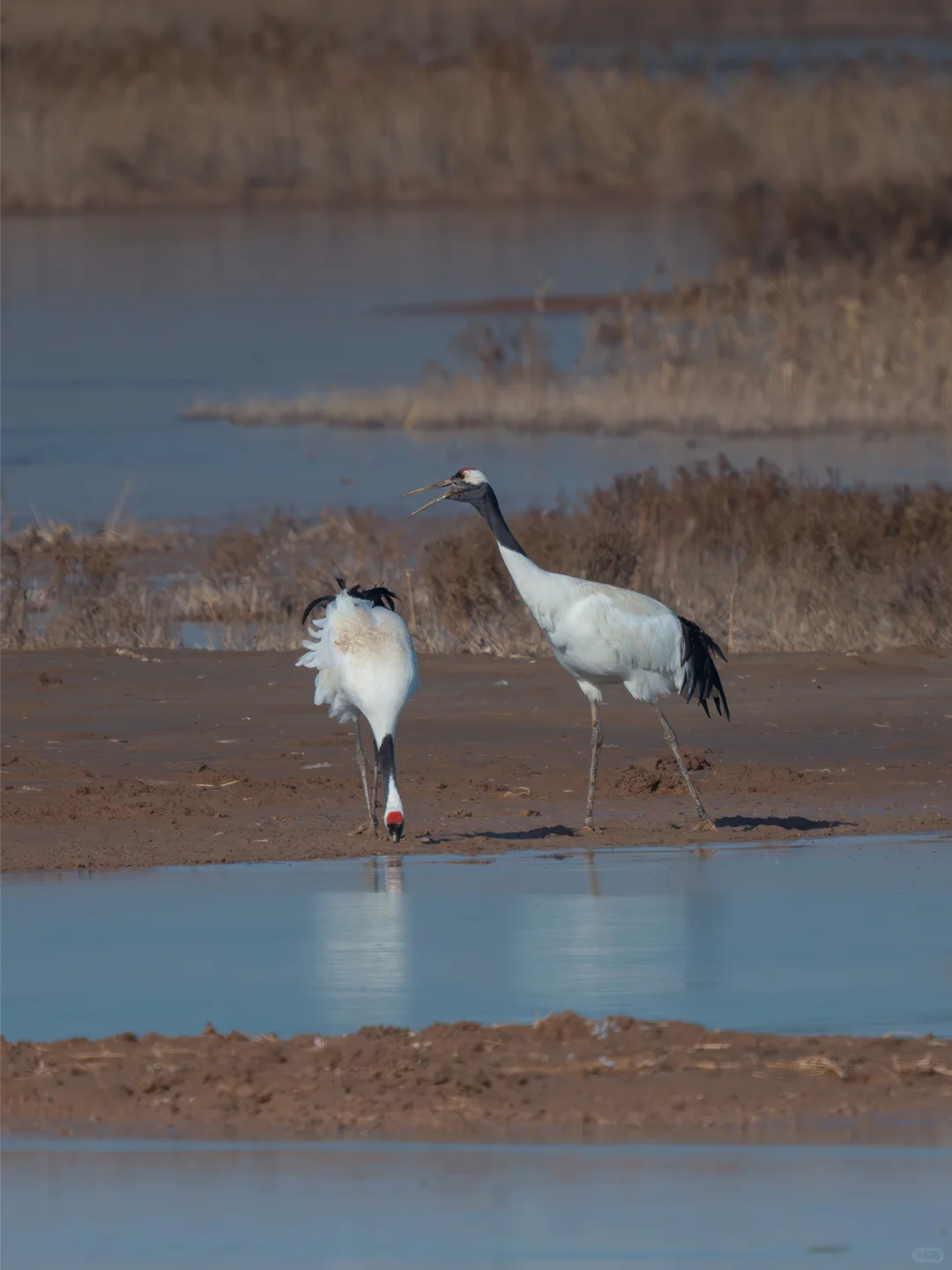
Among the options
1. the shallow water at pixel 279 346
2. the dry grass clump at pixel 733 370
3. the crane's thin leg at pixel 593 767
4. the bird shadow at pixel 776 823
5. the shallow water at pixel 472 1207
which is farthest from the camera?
the dry grass clump at pixel 733 370

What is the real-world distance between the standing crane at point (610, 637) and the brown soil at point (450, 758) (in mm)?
548

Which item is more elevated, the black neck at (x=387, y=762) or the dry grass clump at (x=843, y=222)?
the dry grass clump at (x=843, y=222)

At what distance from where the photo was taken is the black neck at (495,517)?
12.6m

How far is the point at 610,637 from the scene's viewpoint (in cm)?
1216

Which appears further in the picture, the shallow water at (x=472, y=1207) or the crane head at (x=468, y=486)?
the crane head at (x=468, y=486)

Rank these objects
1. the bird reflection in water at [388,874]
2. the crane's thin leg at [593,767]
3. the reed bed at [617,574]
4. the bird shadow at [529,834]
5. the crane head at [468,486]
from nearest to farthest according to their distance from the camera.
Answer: the bird reflection in water at [388,874], the bird shadow at [529,834], the crane's thin leg at [593,767], the crane head at [468,486], the reed bed at [617,574]

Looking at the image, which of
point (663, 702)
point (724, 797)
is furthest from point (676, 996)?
point (663, 702)

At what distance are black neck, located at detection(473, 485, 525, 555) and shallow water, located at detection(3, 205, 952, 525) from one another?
1103 centimetres

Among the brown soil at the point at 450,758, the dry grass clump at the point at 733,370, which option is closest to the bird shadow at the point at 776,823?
the brown soil at the point at 450,758

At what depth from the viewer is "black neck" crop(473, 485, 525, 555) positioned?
12.6 m

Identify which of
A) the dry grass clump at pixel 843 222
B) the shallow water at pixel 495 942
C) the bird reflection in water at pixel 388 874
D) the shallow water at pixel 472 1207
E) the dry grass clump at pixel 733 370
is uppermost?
the dry grass clump at pixel 843 222

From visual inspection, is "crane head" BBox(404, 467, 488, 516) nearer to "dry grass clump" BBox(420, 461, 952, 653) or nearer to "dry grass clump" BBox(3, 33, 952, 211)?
"dry grass clump" BBox(420, 461, 952, 653)

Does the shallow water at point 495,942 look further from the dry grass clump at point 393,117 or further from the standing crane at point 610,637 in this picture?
the dry grass clump at point 393,117

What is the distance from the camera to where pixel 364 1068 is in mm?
7277
